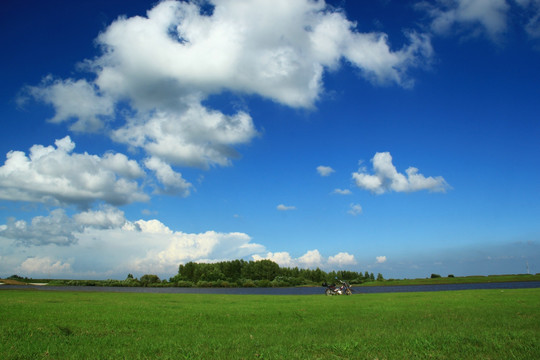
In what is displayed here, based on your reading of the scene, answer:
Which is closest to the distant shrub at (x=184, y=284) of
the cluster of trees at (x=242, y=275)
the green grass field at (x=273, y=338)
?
the cluster of trees at (x=242, y=275)

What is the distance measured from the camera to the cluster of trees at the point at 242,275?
147 metres

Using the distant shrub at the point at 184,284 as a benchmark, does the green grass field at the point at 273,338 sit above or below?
above

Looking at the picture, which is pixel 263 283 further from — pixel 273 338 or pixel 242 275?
pixel 273 338

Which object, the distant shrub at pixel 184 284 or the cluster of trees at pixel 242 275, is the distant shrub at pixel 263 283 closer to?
the cluster of trees at pixel 242 275

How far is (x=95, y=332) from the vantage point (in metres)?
12.0

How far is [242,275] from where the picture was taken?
160 metres

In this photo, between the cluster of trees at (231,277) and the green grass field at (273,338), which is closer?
the green grass field at (273,338)

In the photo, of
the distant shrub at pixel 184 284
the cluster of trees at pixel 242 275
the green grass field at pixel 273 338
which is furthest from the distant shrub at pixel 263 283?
the green grass field at pixel 273 338

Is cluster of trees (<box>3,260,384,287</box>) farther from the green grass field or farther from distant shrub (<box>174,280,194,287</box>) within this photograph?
the green grass field

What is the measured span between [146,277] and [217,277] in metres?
32.0

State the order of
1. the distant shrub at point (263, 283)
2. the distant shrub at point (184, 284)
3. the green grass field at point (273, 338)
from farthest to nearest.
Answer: the distant shrub at point (263, 283)
the distant shrub at point (184, 284)
the green grass field at point (273, 338)

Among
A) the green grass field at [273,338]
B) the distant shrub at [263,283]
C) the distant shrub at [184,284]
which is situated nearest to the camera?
the green grass field at [273,338]

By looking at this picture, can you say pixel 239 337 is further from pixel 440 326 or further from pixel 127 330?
pixel 440 326

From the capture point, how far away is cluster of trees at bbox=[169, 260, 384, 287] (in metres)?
147
